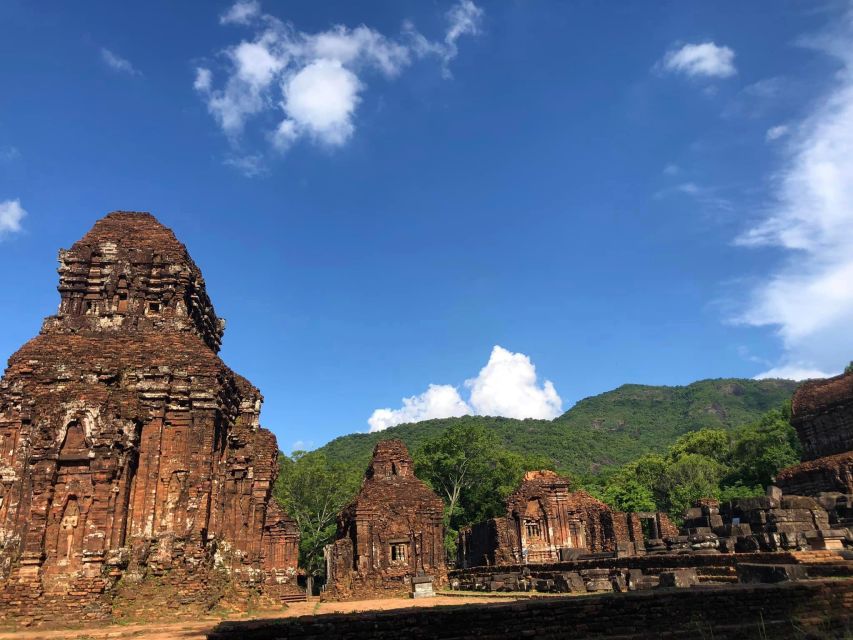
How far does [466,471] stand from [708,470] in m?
21.6

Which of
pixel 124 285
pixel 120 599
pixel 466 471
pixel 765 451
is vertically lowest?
pixel 120 599

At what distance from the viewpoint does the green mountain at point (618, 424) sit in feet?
328

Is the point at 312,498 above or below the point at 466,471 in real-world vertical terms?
below

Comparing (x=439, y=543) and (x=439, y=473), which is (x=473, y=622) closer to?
(x=439, y=543)

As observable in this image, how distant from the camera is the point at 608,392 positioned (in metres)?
171

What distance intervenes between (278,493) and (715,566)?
3309cm

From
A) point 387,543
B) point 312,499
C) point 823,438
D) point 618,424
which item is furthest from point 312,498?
point 618,424

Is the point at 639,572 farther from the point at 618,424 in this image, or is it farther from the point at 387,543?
the point at 618,424

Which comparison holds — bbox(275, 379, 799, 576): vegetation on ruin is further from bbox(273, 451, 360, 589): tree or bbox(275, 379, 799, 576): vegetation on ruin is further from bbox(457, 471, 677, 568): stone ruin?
bbox(457, 471, 677, 568): stone ruin

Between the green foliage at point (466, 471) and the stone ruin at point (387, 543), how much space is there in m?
25.3

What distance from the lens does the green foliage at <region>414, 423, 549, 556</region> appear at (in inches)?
1975

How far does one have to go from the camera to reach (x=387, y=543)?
954 inches

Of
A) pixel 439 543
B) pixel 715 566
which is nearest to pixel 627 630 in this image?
pixel 715 566

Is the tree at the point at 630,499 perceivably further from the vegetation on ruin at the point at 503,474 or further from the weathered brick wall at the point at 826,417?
the weathered brick wall at the point at 826,417
